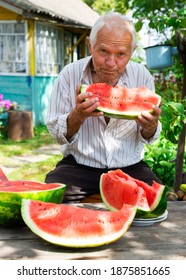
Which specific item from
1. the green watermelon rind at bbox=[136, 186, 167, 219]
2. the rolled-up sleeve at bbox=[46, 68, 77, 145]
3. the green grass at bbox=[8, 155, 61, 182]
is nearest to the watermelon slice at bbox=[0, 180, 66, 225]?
the green watermelon rind at bbox=[136, 186, 167, 219]

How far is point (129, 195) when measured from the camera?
2344mm

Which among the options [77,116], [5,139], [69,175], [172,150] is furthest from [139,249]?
[5,139]

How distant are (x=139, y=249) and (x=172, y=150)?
4.94 meters

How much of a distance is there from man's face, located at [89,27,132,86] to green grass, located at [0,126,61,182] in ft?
13.0

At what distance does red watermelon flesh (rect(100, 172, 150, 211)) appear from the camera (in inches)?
89.0

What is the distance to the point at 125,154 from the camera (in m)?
3.43

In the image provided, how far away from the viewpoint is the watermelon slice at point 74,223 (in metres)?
1.93

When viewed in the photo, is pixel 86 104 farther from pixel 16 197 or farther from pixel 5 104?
pixel 5 104

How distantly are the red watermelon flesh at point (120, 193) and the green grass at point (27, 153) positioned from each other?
4.41 meters

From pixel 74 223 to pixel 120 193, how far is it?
0.44 metres

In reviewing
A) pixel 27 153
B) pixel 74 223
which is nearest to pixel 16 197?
pixel 74 223

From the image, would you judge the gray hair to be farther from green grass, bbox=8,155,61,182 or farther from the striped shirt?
green grass, bbox=8,155,61,182

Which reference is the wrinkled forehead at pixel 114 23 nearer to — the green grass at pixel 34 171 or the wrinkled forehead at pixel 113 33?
the wrinkled forehead at pixel 113 33

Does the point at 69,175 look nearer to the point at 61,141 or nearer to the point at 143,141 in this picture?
the point at 61,141
